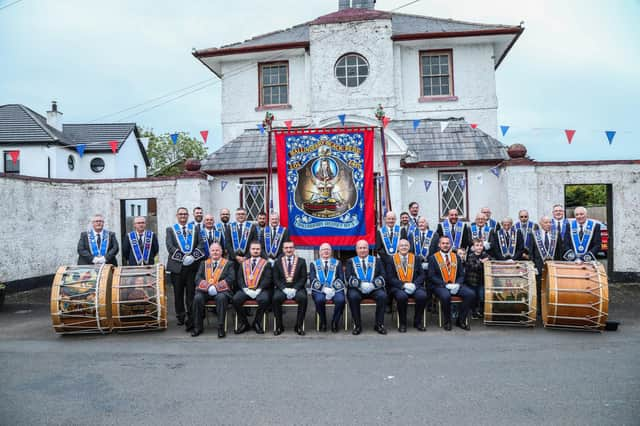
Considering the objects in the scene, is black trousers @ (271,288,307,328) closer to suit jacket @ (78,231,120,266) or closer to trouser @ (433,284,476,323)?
trouser @ (433,284,476,323)

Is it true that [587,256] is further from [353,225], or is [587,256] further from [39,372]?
[39,372]

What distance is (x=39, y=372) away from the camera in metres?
5.41

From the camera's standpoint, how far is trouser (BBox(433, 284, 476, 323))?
7.17 meters

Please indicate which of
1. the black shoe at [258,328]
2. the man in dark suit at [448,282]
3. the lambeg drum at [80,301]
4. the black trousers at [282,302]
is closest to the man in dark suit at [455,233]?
the man in dark suit at [448,282]

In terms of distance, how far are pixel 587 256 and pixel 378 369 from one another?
450cm

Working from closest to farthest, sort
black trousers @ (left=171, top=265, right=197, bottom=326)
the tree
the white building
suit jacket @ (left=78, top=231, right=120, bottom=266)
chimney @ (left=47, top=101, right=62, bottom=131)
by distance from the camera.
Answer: black trousers @ (left=171, top=265, right=197, bottom=326) < suit jacket @ (left=78, top=231, right=120, bottom=266) < the white building < chimney @ (left=47, top=101, right=62, bottom=131) < the tree

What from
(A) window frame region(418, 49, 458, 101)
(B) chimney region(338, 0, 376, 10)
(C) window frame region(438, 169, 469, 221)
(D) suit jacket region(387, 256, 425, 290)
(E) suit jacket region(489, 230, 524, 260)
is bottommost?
(D) suit jacket region(387, 256, 425, 290)

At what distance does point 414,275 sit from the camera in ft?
24.6

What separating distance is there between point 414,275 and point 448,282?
0.52 m

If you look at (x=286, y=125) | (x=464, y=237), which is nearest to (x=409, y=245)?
(x=464, y=237)

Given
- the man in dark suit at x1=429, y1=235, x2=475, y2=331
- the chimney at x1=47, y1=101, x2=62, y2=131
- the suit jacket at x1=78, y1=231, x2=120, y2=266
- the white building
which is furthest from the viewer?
the chimney at x1=47, y1=101, x2=62, y2=131

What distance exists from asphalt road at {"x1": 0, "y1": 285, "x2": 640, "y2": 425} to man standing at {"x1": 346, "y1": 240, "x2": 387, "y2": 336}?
0.91 ft

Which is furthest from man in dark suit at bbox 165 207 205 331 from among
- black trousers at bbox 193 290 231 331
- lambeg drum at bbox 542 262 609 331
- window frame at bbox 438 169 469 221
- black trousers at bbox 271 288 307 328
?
window frame at bbox 438 169 469 221

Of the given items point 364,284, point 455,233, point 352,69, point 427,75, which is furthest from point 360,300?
point 427,75
